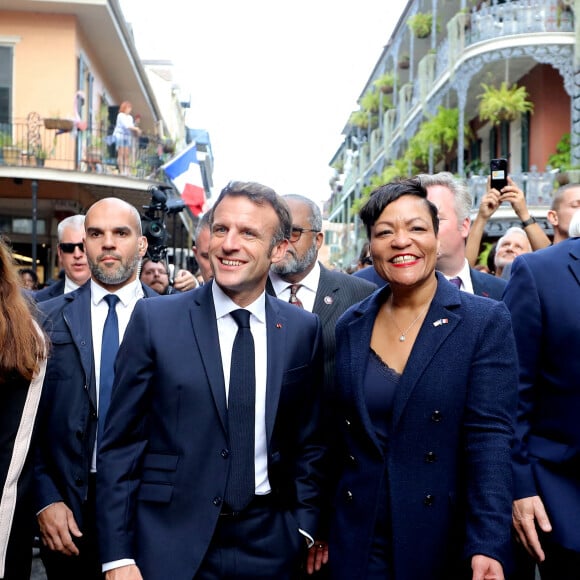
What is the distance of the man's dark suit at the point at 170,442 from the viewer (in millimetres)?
Answer: 3402

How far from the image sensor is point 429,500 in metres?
3.43

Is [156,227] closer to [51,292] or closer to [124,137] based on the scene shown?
[51,292]

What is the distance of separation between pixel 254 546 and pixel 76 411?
139 cm

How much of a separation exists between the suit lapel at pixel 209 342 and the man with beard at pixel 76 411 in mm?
902

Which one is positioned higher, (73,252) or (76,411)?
(73,252)

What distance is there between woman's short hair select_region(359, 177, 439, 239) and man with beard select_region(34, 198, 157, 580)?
5.33 feet

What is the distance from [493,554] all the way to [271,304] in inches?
53.0

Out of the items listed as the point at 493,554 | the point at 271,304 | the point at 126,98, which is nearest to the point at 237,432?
the point at 271,304

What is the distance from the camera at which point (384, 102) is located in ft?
119

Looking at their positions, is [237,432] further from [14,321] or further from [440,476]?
[14,321]

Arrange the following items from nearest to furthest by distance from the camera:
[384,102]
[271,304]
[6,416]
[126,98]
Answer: [6,416] → [271,304] → [126,98] → [384,102]

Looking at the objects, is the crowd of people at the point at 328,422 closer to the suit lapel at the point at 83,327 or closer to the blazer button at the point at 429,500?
the blazer button at the point at 429,500

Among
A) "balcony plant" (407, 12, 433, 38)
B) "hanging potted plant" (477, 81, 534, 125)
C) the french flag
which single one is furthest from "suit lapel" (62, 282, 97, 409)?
"balcony plant" (407, 12, 433, 38)

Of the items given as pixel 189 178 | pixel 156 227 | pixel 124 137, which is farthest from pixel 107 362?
pixel 124 137
